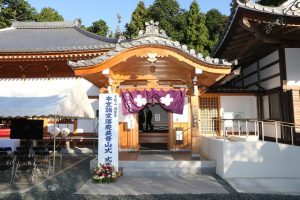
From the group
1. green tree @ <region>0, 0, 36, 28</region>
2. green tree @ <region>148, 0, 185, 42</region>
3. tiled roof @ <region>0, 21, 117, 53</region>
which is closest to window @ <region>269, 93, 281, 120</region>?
tiled roof @ <region>0, 21, 117, 53</region>

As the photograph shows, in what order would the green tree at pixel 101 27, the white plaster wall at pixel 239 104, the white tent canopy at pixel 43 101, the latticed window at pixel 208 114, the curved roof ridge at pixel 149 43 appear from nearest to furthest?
1. the white tent canopy at pixel 43 101
2. the curved roof ridge at pixel 149 43
3. the white plaster wall at pixel 239 104
4. the latticed window at pixel 208 114
5. the green tree at pixel 101 27

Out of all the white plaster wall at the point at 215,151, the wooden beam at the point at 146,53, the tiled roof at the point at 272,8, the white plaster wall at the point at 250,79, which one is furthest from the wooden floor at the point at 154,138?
the tiled roof at the point at 272,8

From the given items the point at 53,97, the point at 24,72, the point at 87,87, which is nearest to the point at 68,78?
the point at 87,87

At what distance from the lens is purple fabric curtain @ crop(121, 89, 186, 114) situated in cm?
1030

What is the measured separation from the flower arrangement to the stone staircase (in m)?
0.93

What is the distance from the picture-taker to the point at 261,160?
26.2 ft

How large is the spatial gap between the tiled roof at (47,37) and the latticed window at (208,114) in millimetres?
6108

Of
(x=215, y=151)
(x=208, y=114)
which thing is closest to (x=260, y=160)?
(x=215, y=151)

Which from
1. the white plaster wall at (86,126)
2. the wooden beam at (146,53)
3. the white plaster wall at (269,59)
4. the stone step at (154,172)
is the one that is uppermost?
the white plaster wall at (269,59)

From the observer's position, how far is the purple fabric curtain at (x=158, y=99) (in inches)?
406

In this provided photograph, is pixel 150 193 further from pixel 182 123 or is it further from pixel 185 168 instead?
pixel 182 123

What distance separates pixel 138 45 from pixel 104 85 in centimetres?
324

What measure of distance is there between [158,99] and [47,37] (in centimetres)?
1201

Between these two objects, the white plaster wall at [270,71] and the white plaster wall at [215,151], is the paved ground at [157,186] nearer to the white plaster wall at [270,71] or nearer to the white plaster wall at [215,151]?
the white plaster wall at [215,151]
